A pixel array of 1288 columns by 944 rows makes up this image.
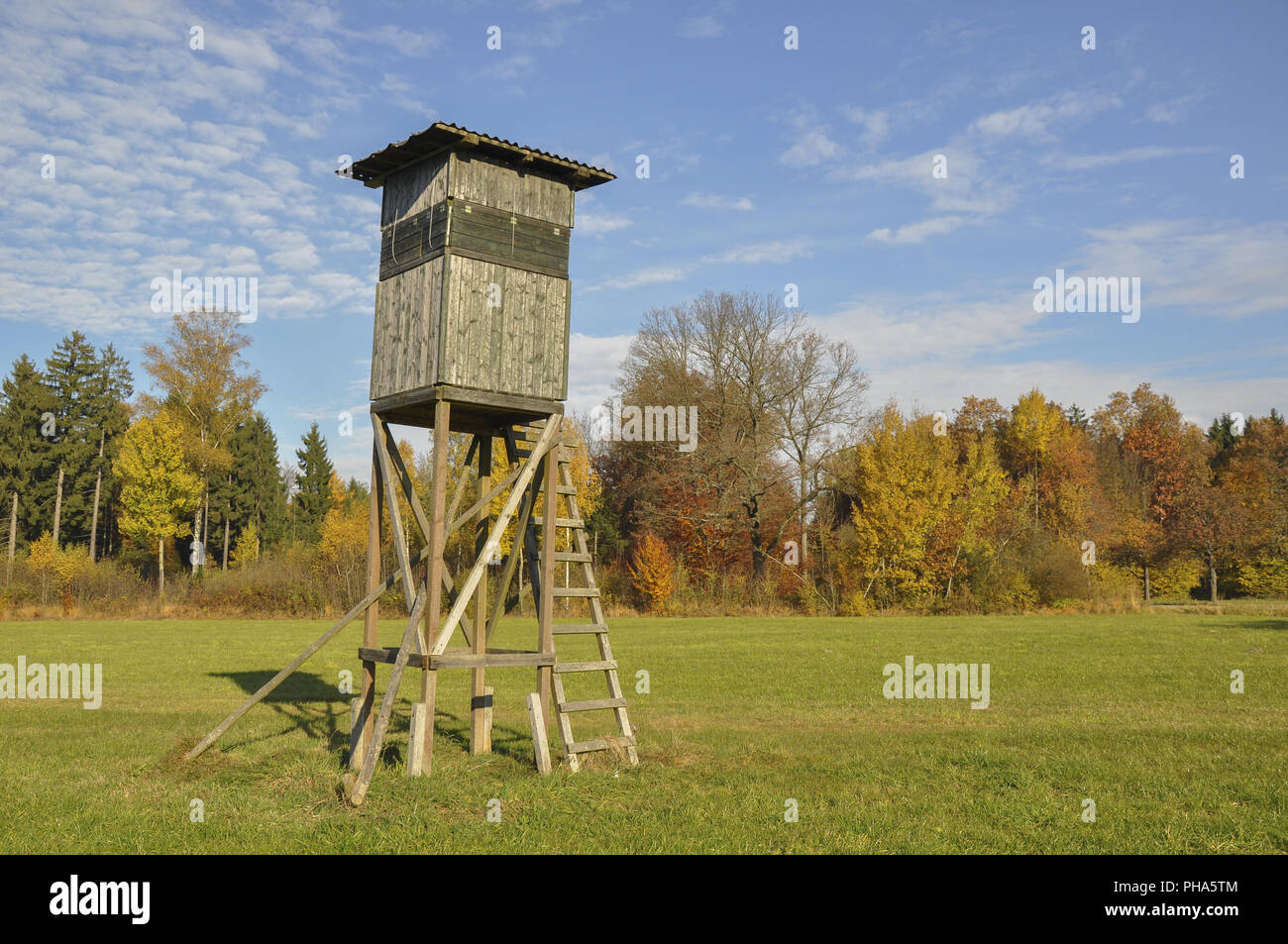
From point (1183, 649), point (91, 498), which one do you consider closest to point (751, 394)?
point (1183, 649)

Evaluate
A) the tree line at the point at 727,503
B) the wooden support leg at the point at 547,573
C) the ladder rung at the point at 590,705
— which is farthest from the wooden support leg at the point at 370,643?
the tree line at the point at 727,503

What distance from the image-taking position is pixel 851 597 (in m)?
47.0

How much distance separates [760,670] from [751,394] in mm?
32168

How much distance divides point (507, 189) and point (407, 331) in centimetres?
226

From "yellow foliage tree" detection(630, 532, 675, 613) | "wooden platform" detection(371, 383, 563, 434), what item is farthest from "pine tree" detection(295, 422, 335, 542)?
"wooden platform" detection(371, 383, 563, 434)

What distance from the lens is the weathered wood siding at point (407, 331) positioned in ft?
36.5

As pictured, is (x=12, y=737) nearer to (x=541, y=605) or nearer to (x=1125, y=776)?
(x=541, y=605)

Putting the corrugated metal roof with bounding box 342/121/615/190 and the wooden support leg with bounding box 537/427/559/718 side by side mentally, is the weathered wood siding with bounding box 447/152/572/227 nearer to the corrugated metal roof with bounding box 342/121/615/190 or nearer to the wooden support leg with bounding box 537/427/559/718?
the corrugated metal roof with bounding box 342/121/615/190

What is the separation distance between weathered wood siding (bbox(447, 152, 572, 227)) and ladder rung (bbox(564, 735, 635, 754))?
675 cm

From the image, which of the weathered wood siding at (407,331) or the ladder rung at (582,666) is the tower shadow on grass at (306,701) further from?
the weathered wood siding at (407,331)

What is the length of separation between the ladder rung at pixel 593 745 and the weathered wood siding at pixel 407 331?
184 inches

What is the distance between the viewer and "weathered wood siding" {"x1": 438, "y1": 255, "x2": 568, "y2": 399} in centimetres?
1106

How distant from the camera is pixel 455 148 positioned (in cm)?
1120

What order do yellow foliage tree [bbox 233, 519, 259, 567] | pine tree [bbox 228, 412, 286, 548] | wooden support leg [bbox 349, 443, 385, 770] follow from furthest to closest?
pine tree [bbox 228, 412, 286, 548]
yellow foliage tree [bbox 233, 519, 259, 567]
wooden support leg [bbox 349, 443, 385, 770]
